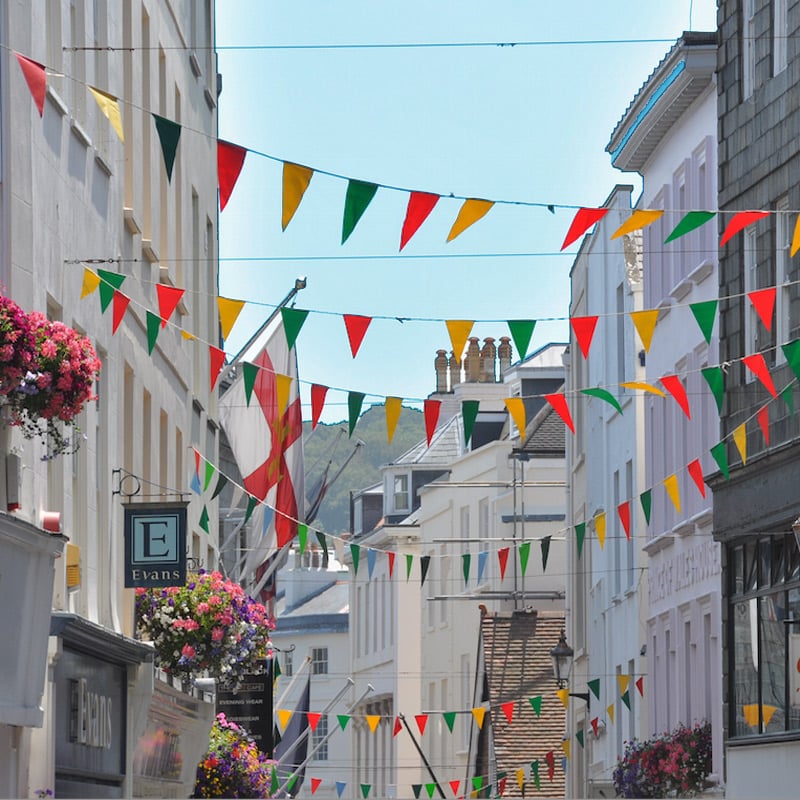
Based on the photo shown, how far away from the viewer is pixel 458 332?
635 inches

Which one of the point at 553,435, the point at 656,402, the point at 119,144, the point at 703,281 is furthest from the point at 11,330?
the point at 553,435

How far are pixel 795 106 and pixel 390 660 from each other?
4338 centimetres

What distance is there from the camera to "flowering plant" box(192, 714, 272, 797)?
84.7 ft

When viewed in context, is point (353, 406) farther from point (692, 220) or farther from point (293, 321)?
point (692, 220)

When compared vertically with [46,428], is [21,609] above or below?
below

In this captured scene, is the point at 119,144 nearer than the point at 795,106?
Yes

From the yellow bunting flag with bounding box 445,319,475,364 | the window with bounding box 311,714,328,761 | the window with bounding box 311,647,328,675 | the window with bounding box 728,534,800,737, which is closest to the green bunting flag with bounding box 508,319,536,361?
the yellow bunting flag with bounding box 445,319,475,364

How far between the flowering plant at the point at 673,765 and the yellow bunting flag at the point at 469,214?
57.7ft

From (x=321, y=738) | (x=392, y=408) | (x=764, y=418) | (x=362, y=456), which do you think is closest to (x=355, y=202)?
(x=392, y=408)

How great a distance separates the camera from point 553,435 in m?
55.9

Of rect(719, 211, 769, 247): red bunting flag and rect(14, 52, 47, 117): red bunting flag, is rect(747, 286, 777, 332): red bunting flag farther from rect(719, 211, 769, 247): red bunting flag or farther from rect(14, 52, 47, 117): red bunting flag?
rect(14, 52, 47, 117): red bunting flag

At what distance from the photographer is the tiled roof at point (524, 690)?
49188 mm

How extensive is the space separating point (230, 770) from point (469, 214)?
13.5m

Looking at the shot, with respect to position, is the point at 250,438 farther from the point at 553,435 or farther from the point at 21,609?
the point at 553,435
